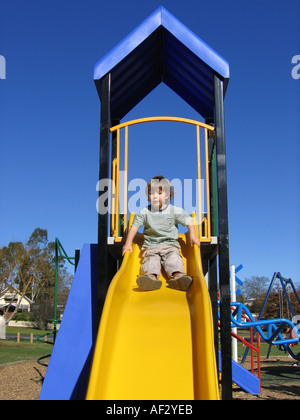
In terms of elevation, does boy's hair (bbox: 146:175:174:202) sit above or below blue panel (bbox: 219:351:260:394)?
above

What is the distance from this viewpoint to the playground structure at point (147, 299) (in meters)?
3.55

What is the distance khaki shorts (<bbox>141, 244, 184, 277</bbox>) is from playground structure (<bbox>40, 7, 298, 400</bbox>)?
196mm

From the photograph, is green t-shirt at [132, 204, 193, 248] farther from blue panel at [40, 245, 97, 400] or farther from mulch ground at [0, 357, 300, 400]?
mulch ground at [0, 357, 300, 400]

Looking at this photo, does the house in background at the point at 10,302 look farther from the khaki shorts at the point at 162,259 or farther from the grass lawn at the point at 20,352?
the khaki shorts at the point at 162,259

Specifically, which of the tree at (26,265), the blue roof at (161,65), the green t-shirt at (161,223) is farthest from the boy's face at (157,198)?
the tree at (26,265)

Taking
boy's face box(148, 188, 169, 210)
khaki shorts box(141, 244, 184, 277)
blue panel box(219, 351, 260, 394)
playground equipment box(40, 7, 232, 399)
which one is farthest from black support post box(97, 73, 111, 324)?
blue panel box(219, 351, 260, 394)

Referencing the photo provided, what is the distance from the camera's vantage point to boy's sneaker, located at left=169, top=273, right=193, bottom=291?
15.4 feet

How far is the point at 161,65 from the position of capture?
21.3 ft

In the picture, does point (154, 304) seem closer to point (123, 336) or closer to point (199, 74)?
point (123, 336)

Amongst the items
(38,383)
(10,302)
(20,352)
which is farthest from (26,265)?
(38,383)
